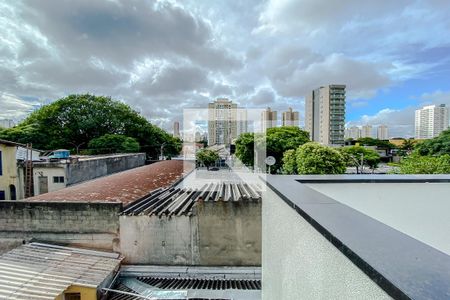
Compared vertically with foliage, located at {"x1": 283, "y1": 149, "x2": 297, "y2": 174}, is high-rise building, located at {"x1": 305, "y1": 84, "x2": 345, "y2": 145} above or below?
above

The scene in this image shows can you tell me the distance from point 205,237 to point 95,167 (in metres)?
8.89

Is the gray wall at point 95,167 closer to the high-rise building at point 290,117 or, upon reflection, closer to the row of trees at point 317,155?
the row of trees at point 317,155

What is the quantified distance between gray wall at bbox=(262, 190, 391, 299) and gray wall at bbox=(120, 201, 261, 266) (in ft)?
12.0

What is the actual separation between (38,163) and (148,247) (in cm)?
773

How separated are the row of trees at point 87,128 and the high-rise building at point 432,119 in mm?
58844

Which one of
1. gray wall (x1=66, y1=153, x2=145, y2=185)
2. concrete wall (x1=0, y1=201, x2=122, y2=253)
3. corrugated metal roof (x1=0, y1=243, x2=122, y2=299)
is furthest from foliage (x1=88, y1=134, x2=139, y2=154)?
corrugated metal roof (x1=0, y1=243, x2=122, y2=299)

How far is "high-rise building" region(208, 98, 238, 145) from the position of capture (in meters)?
38.4

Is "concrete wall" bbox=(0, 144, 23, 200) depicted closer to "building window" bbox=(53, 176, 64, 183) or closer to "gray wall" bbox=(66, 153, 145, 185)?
"building window" bbox=(53, 176, 64, 183)

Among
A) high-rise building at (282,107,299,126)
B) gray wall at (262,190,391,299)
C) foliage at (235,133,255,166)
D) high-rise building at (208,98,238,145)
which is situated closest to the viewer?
gray wall at (262,190,391,299)

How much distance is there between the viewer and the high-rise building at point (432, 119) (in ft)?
164

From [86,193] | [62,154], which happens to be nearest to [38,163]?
[62,154]

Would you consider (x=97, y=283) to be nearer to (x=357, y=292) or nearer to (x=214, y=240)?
(x=214, y=240)

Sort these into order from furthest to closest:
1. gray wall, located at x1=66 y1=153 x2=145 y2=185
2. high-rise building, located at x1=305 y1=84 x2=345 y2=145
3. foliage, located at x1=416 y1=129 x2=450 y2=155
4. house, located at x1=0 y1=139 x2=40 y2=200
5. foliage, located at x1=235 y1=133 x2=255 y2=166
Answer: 1. high-rise building, located at x1=305 y1=84 x2=345 y2=145
2. foliage, located at x1=235 y1=133 x2=255 y2=166
3. foliage, located at x1=416 y1=129 x2=450 y2=155
4. gray wall, located at x1=66 y1=153 x2=145 y2=185
5. house, located at x1=0 y1=139 x2=40 y2=200

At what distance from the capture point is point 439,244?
1409 mm
